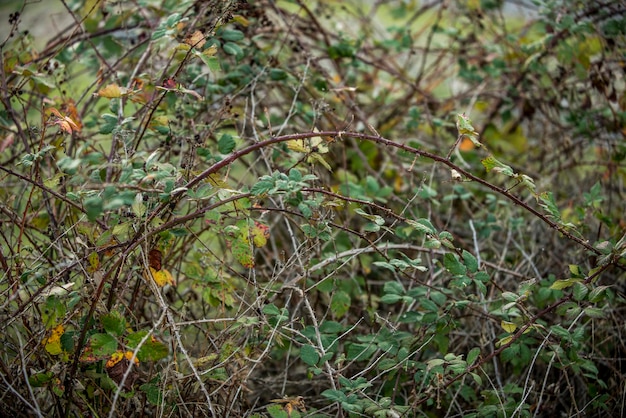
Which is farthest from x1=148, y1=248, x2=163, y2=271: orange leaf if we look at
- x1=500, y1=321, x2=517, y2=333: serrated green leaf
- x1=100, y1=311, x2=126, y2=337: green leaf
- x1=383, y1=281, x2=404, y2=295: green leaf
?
x1=500, y1=321, x2=517, y2=333: serrated green leaf

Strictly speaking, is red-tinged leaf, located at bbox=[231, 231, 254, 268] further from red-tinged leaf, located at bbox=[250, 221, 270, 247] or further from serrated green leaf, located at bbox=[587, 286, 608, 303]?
serrated green leaf, located at bbox=[587, 286, 608, 303]

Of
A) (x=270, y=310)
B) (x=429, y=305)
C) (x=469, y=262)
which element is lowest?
(x=429, y=305)

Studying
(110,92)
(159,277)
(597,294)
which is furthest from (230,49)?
(597,294)

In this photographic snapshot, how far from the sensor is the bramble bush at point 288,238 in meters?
1.75

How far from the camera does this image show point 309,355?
69.8 inches

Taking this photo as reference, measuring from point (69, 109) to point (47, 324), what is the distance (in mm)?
843

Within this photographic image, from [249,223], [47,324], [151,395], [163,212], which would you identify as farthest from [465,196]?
[47,324]

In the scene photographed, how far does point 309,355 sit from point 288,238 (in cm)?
112

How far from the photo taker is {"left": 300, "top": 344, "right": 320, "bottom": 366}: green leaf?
5.77ft

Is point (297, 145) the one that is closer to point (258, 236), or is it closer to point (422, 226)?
point (258, 236)

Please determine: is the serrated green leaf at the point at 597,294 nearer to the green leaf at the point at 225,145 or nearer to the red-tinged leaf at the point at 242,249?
the red-tinged leaf at the point at 242,249

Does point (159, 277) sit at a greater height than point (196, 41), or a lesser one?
lesser

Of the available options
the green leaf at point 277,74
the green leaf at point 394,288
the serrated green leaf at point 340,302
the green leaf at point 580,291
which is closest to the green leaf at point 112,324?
the serrated green leaf at point 340,302

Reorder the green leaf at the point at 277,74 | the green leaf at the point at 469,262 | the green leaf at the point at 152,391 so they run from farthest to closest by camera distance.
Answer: the green leaf at the point at 277,74
the green leaf at the point at 469,262
the green leaf at the point at 152,391
